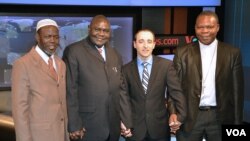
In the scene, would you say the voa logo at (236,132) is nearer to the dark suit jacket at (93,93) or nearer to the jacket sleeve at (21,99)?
the dark suit jacket at (93,93)

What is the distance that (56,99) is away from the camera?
283 cm

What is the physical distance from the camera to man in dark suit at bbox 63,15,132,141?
2.99m

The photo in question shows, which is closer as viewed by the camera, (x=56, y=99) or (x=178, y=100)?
(x=56, y=99)

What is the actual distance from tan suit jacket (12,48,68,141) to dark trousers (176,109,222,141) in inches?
41.4

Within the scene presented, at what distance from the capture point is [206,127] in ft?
10.5

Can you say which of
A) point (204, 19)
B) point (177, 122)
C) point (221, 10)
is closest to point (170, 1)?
point (221, 10)

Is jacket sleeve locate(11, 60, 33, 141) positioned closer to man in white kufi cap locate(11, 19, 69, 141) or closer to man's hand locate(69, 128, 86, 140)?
man in white kufi cap locate(11, 19, 69, 141)

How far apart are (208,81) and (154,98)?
Answer: 1.51 ft

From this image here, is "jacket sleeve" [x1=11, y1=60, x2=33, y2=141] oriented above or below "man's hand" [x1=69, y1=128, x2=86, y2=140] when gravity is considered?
above

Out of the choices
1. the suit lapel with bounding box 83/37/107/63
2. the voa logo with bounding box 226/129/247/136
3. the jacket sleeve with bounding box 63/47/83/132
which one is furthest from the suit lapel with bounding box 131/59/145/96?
the voa logo with bounding box 226/129/247/136

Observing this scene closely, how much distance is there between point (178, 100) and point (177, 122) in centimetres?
17

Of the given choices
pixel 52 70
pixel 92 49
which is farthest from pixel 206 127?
pixel 52 70

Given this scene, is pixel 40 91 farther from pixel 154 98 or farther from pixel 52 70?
pixel 154 98

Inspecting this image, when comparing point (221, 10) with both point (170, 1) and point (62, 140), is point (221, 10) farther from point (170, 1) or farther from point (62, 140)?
point (62, 140)
